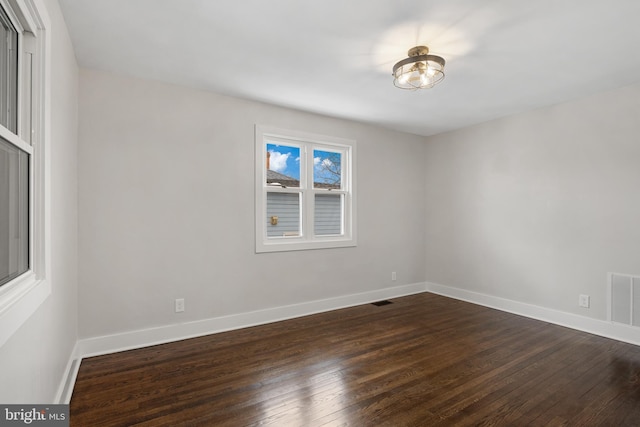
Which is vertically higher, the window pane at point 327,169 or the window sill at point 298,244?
the window pane at point 327,169

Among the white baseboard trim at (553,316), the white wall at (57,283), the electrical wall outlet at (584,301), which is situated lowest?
the white baseboard trim at (553,316)

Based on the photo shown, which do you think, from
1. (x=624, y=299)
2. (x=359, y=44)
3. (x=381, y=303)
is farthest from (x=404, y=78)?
(x=624, y=299)

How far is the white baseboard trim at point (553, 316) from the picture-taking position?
3.22 m

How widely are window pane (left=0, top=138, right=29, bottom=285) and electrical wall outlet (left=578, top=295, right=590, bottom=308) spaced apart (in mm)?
4723

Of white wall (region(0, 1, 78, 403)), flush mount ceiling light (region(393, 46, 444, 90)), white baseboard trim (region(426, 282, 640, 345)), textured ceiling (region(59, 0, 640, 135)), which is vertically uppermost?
textured ceiling (region(59, 0, 640, 135))

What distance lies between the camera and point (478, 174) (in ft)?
15.0

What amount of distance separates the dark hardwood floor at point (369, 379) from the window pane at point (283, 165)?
1704 mm

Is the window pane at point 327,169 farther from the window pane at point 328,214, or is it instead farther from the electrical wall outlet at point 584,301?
the electrical wall outlet at point 584,301

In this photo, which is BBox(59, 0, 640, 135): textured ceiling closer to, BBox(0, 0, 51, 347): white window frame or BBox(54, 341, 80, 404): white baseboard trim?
BBox(0, 0, 51, 347): white window frame

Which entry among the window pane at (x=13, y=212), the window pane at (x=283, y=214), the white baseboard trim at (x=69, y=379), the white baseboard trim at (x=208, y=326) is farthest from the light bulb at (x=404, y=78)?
the white baseboard trim at (x=69, y=379)

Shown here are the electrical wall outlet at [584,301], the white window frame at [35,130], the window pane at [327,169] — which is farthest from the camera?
the window pane at [327,169]

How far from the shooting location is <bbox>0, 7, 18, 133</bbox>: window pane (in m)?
1.30

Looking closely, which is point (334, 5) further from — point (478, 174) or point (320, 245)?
point (478, 174)

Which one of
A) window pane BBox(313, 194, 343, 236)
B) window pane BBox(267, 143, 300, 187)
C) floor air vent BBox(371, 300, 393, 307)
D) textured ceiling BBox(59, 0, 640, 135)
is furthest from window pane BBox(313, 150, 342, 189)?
floor air vent BBox(371, 300, 393, 307)
